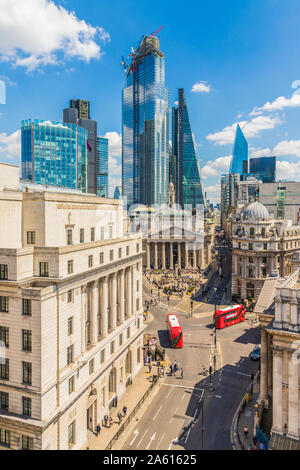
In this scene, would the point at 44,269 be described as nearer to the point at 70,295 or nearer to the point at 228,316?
the point at 70,295

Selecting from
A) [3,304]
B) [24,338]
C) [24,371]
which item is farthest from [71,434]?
[3,304]

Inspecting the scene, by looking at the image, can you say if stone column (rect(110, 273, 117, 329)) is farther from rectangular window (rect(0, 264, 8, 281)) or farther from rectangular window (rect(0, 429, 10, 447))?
rectangular window (rect(0, 429, 10, 447))

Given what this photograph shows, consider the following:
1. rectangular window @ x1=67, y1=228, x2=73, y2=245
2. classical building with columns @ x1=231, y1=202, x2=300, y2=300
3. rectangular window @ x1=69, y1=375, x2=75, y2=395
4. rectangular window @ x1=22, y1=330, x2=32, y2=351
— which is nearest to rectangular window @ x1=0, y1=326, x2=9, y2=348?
rectangular window @ x1=22, y1=330, x2=32, y2=351

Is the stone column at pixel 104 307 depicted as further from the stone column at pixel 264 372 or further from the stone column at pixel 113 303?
the stone column at pixel 264 372

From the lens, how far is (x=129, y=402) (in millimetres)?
45156

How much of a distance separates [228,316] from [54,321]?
1934 inches

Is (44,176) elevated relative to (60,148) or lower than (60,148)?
lower

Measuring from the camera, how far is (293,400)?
3089cm

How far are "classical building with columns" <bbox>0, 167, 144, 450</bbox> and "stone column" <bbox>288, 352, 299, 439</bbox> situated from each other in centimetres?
2121

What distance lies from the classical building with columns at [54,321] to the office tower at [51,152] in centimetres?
9883
